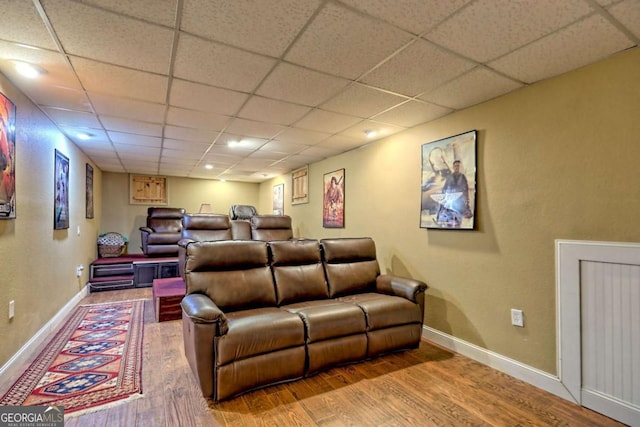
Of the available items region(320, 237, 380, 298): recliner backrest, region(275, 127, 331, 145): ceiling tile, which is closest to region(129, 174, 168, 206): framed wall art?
region(275, 127, 331, 145): ceiling tile

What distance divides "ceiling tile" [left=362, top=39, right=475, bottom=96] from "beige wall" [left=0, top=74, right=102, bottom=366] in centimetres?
275

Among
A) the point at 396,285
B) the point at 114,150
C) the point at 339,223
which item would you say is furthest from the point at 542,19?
the point at 114,150

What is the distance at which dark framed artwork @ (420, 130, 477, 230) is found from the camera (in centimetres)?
270

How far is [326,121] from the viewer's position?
321cm

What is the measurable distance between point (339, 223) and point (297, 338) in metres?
2.63

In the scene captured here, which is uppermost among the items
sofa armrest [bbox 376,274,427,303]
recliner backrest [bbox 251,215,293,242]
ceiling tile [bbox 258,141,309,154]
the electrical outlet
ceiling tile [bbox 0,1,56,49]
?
ceiling tile [bbox 0,1,56,49]

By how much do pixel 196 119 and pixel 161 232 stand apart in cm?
386

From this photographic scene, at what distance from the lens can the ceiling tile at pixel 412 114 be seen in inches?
108

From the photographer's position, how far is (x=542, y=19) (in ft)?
5.14

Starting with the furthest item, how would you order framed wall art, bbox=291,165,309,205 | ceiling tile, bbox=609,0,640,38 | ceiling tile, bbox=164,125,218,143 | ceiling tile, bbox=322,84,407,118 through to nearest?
framed wall art, bbox=291,165,309,205 → ceiling tile, bbox=164,125,218,143 → ceiling tile, bbox=322,84,407,118 → ceiling tile, bbox=609,0,640,38

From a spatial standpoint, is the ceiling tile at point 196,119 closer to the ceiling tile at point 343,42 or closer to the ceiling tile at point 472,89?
the ceiling tile at point 343,42

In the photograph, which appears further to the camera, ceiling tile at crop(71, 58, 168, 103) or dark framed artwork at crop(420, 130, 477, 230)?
dark framed artwork at crop(420, 130, 477, 230)

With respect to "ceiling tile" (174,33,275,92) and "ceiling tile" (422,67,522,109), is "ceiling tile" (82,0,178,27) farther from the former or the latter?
"ceiling tile" (422,67,522,109)

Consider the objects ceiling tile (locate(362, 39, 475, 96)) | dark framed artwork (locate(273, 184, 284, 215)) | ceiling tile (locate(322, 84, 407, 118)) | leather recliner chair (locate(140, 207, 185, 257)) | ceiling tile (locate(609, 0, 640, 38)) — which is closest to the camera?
ceiling tile (locate(609, 0, 640, 38))
